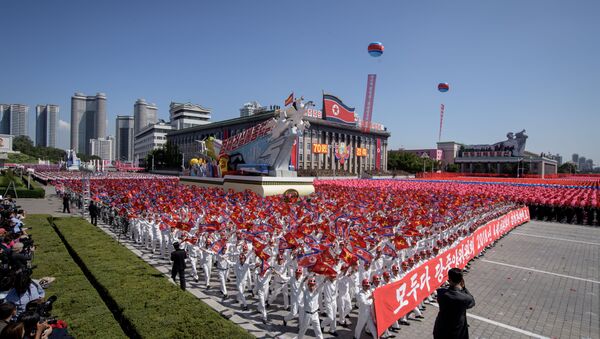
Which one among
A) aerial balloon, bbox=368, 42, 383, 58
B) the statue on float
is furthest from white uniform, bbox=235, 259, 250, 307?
aerial balloon, bbox=368, 42, 383, 58

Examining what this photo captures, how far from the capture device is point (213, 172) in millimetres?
33062

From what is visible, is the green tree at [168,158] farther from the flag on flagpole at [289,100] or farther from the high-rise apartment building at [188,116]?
the flag on flagpole at [289,100]

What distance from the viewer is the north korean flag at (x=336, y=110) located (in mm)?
70812

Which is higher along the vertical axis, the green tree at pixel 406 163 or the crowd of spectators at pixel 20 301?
the green tree at pixel 406 163

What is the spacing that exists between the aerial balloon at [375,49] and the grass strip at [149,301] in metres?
25.5

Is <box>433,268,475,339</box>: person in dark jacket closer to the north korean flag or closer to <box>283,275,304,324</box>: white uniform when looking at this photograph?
<box>283,275,304,324</box>: white uniform

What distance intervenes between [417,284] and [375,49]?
1035 inches

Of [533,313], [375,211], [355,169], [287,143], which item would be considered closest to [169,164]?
[355,169]

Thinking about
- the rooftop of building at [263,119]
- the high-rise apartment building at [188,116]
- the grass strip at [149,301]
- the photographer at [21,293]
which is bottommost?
the grass strip at [149,301]

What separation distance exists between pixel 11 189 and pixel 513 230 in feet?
128

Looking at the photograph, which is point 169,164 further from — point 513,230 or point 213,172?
point 513,230

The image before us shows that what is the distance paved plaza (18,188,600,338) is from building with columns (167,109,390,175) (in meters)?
54.5

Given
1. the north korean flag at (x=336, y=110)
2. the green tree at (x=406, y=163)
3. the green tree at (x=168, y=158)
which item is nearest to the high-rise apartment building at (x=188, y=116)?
the green tree at (x=168, y=158)

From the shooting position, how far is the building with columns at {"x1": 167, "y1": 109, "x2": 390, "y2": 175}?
71.4 meters
